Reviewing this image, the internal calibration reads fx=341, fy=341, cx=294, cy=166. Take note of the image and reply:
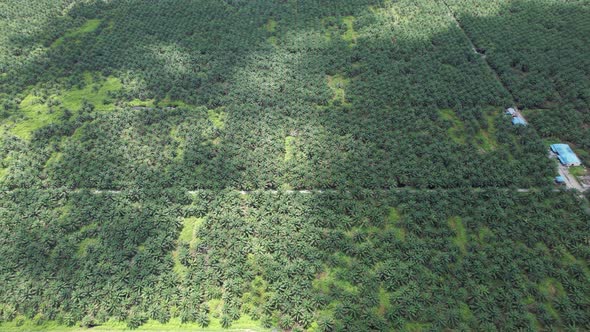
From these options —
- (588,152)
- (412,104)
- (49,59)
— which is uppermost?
(49,59)

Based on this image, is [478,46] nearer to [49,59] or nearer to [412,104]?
[412,104]

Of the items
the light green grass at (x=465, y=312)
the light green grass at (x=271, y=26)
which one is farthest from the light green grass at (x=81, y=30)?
the light green grass at (x=465, y=312)

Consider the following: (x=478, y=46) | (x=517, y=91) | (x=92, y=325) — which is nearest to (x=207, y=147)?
(x=92, y=325)

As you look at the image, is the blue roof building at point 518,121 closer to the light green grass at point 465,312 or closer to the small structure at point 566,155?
the small structure at point 566,155

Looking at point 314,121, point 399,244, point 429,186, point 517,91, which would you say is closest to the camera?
point 399,244

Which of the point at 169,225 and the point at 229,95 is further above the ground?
the point at 229,95

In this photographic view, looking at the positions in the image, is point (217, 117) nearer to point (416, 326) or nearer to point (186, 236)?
Answer: point (186, 236)
